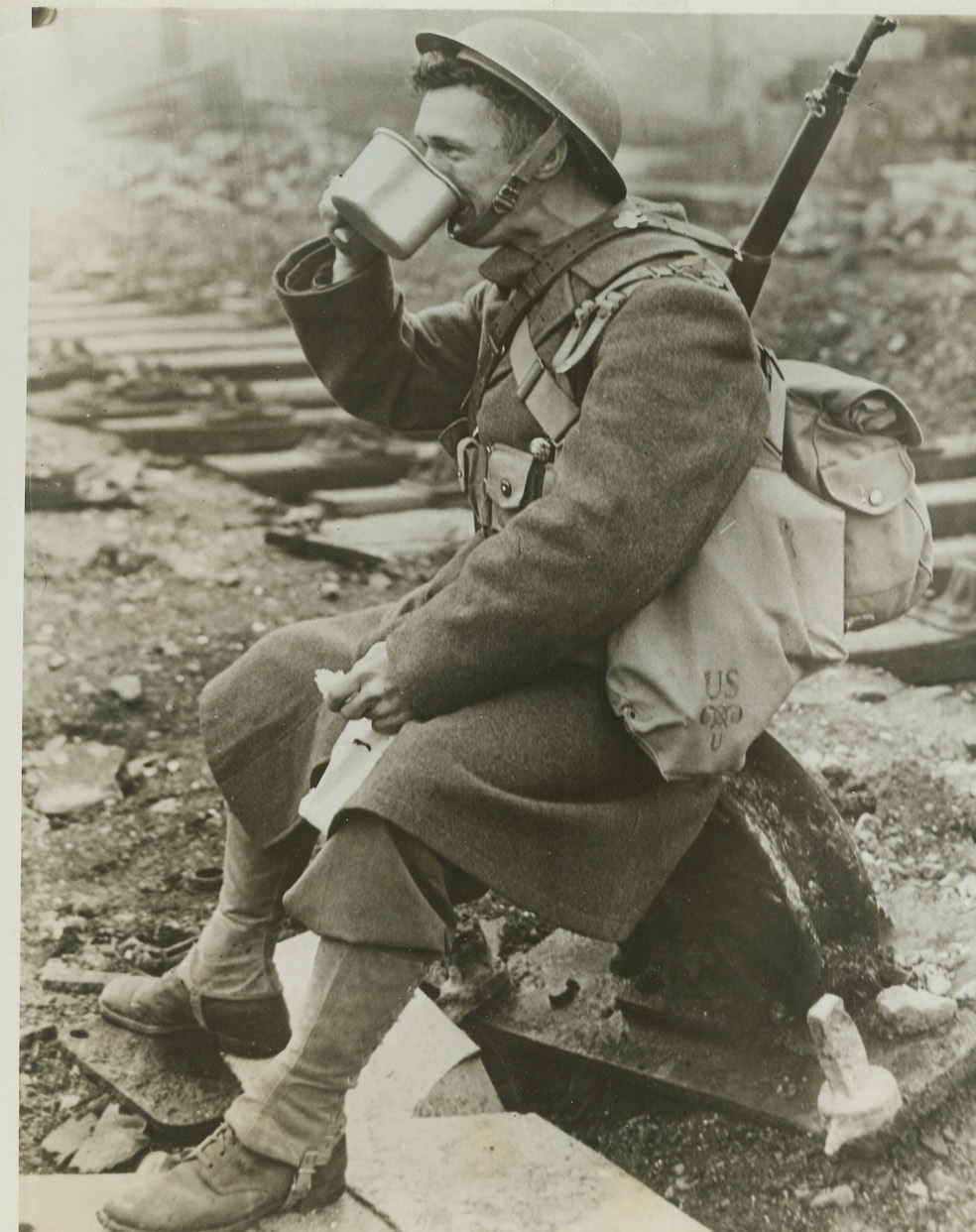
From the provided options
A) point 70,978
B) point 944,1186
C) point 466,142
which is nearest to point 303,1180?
point 70,978

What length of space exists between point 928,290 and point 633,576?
5.89 feet

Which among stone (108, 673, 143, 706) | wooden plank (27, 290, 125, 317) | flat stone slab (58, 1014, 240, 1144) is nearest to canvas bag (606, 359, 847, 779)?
flat stone slab (58, 1014, 240, 1144)

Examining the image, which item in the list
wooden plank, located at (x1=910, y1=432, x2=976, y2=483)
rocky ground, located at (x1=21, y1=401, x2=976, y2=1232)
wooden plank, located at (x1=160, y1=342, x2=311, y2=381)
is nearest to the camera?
rocky ground, located at (x1=21, y1=401, x2=976, y2=1232)

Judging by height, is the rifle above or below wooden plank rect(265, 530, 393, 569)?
above

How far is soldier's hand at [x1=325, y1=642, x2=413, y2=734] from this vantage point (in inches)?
81.5

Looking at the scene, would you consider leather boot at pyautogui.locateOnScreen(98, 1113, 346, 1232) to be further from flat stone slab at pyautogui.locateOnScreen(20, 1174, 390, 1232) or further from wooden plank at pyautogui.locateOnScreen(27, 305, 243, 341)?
wooden plank at pyautogui.locateOnScreen(27, 305, 243, 341)

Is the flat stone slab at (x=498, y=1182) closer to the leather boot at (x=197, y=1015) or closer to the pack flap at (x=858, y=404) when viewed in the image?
the leather boot at (x=197, y=1015)

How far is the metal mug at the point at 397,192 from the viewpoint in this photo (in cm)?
206

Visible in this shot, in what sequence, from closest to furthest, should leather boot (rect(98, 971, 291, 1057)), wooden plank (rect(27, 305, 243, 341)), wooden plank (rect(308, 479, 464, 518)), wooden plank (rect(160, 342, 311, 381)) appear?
1. leather boot (rect(98, 971, 291, 1057))
2. wooden plank (rect(27, 305, 243, 341))
3. wooden plank (rect(160, 342, 311, 381))
4. wooden plank (rect(308, 479, 464, 518))

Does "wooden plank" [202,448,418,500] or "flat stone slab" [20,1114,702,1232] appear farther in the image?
"wooden plank" [202,448,418,500]

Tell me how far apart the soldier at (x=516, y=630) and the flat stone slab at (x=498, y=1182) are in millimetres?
122

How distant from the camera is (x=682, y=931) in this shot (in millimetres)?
2484

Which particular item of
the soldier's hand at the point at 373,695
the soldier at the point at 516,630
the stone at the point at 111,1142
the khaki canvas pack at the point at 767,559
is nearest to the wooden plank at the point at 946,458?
the khaki canvas pack at the point at 767,559

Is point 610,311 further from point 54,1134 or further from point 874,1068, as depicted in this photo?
point 54,1134
